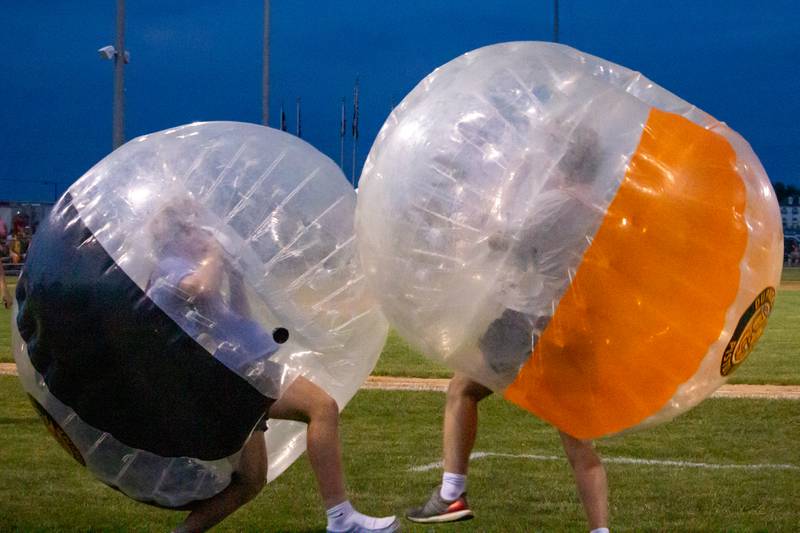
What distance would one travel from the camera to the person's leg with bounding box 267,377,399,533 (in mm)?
4586

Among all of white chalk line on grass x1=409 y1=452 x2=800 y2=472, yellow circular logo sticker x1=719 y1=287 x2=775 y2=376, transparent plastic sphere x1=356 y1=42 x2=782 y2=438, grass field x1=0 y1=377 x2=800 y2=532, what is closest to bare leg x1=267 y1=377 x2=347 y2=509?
transparent plastic sphere x1=356 y1=42 x2=782 y2=438

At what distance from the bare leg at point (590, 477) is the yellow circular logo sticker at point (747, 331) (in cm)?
65

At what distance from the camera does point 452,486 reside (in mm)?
5191

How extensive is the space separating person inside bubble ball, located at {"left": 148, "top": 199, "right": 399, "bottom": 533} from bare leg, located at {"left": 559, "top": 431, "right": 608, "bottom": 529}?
764 millimetres

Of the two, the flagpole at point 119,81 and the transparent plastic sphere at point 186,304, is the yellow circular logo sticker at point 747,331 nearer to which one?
the transparent plastic sphere at point 186,304

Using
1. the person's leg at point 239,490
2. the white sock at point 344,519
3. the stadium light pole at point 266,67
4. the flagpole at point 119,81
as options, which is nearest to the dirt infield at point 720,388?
the person's leg at point 239,490

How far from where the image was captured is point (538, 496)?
6.31 metres

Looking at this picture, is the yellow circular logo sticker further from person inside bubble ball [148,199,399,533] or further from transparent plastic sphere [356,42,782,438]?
person inside bubble ball [148,199,399,533]

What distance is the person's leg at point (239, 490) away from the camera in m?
4.78

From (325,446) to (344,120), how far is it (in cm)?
5363

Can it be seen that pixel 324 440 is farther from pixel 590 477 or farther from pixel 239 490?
pixel 590 477

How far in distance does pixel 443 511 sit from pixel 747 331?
1598mm

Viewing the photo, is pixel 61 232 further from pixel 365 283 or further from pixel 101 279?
pixel 365 283

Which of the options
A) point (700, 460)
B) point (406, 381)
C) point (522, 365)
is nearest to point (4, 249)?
point (406, 381)
